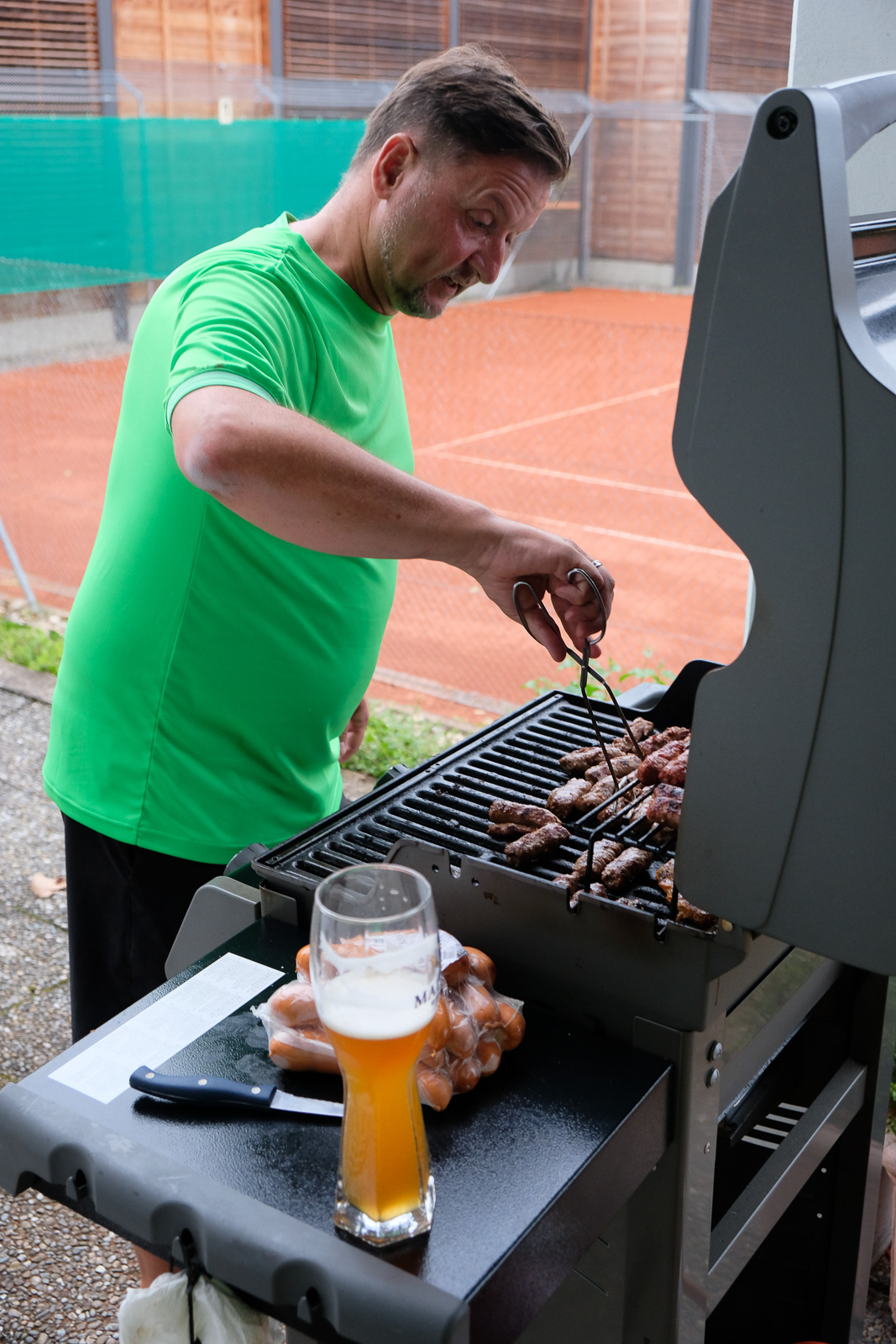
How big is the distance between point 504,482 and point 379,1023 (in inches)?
394

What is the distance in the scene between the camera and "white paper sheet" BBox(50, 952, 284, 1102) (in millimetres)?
1359

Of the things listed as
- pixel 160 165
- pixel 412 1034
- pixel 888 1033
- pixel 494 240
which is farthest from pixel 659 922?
pixel 160 165

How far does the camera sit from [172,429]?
1.61 metres

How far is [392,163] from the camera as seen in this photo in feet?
6.38

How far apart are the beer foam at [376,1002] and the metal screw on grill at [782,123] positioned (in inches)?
31.5

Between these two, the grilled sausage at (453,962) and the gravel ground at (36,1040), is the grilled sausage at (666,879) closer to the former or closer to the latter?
the grilled sausage at (453,962)

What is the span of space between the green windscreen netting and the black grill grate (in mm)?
5362

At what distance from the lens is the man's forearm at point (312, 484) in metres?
1.54

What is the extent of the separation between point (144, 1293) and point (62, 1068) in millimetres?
255

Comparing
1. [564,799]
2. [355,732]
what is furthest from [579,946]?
[355,732]

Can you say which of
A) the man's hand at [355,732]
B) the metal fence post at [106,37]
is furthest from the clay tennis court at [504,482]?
the metal fence post at [106,37]

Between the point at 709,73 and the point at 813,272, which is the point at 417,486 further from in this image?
the point at 709,73

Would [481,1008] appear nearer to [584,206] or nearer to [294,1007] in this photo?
[294,1007]

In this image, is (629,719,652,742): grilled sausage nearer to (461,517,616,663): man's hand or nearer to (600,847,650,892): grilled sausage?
Answer: (461,517,616,663): man's hand
